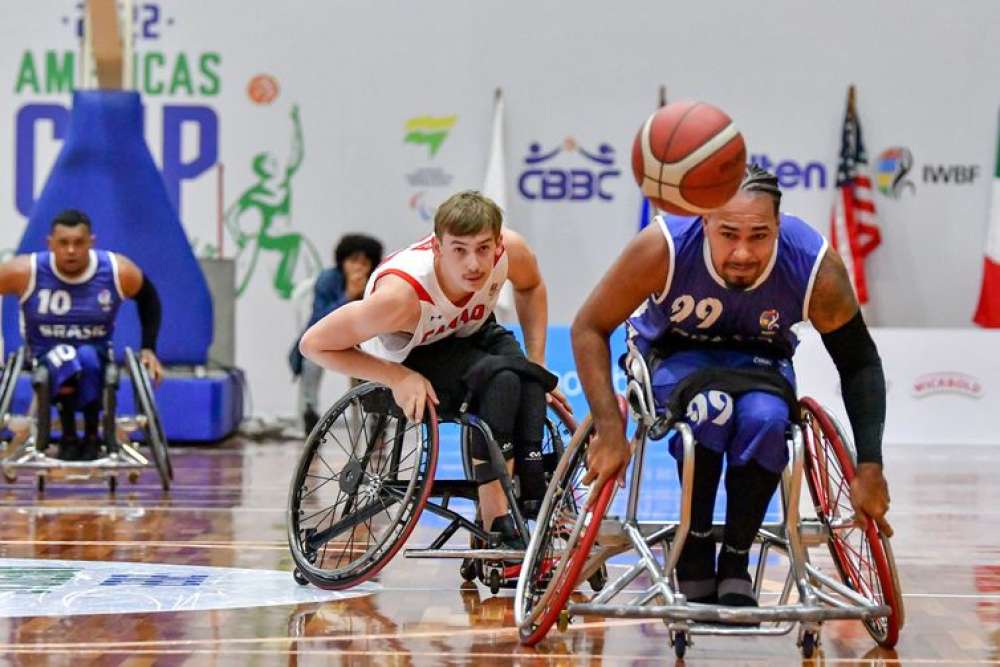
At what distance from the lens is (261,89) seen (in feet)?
34.4

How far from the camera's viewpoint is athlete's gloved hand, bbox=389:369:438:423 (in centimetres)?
376

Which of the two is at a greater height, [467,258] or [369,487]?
[467,258]

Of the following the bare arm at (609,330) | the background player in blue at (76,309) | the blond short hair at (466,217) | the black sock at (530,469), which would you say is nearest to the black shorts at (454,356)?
the black sock at (530,469)

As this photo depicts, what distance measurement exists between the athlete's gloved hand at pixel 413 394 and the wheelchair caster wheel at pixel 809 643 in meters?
1.04

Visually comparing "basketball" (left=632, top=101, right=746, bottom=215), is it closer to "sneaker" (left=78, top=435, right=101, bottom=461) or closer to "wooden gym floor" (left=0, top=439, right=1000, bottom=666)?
"wooden gym floor" (left=0, top=439, right=1000, bottom=666)

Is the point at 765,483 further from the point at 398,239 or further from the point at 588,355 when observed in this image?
the point at 398,239

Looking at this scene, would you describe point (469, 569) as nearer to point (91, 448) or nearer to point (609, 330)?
point (609, 330)

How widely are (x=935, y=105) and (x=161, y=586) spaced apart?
7.53 metres

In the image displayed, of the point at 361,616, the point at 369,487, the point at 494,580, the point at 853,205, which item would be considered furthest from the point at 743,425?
the point at 853,205

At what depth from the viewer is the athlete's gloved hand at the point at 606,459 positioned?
3.15 meters

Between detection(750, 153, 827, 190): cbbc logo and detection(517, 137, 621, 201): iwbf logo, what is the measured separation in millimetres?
971

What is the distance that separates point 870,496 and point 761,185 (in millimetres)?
651

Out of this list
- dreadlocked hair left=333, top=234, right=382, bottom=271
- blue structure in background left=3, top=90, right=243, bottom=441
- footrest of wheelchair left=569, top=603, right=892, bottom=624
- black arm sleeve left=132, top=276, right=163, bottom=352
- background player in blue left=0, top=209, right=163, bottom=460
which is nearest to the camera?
footrest of wheelchair left=569, top=603, right=892, bottom=624

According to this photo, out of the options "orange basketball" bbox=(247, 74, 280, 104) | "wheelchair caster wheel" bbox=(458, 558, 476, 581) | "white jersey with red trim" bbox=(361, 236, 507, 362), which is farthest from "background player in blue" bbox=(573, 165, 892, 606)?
"orange basketball" bbox=(247, 74, 280, 104)
